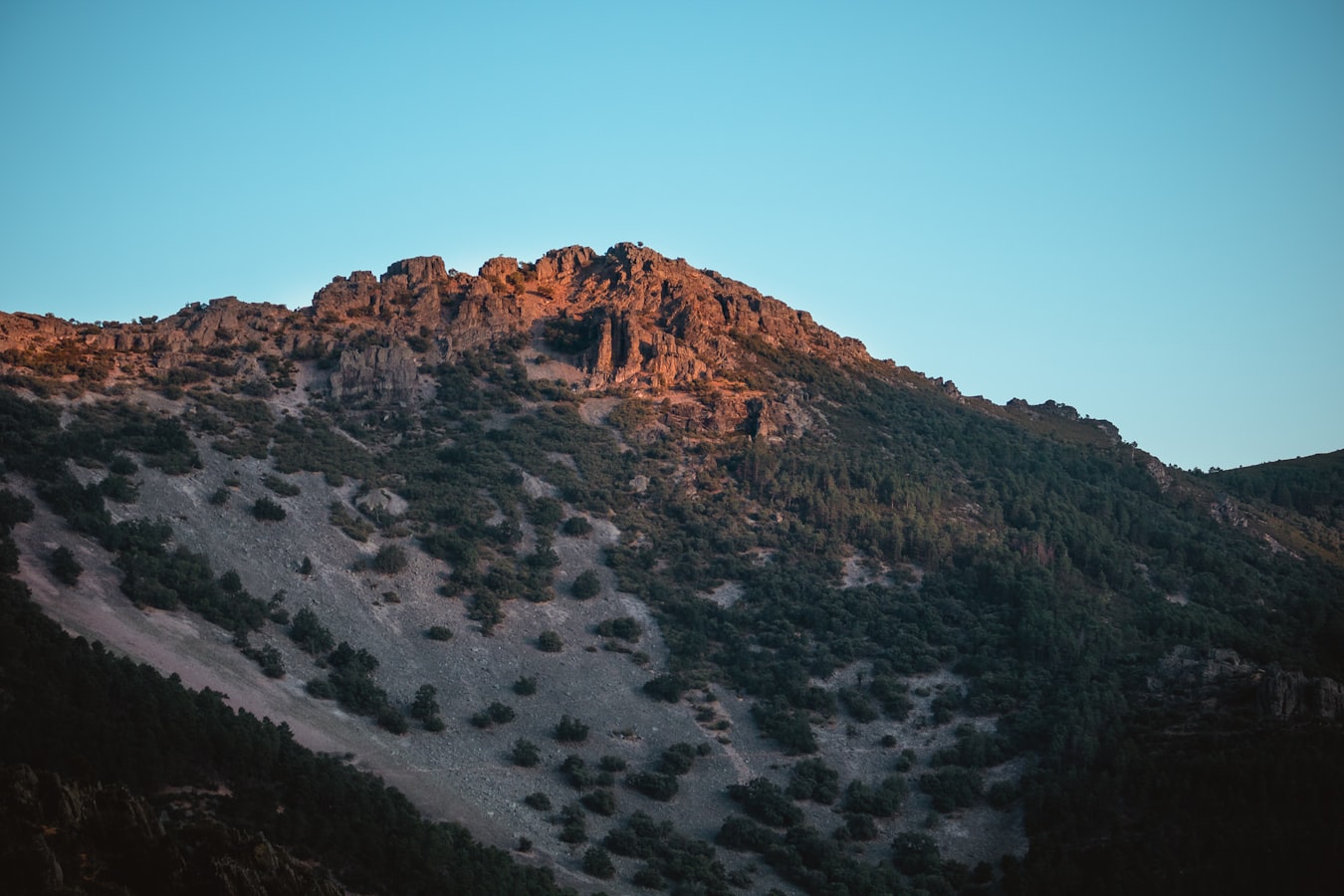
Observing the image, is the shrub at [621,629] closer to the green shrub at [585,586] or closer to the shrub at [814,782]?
the green shrub at [585,586]

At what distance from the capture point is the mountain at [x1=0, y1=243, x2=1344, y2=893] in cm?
5256

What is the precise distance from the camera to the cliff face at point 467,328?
95.1m

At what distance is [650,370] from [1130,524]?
40.8m

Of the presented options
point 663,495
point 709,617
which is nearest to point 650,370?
point 663,495

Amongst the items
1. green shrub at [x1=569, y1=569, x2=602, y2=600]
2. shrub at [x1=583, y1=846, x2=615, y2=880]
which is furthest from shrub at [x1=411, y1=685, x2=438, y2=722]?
green shrub at [x1=569, y1=569, x2=602, y2=600]

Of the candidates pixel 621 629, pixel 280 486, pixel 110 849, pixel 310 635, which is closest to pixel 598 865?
pixel 310 635

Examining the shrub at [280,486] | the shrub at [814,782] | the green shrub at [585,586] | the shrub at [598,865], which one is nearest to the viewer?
the shrub at [598,865]

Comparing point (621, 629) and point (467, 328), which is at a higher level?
point (467, 328)

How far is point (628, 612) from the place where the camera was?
81.5 metres

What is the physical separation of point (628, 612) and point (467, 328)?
39.1 metres

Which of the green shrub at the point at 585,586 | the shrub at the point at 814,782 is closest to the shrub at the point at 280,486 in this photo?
the green shrub at the point at 585,586

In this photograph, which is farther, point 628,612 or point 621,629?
point 628,612

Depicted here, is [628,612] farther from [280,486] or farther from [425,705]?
[280,486]

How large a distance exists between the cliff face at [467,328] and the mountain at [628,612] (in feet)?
1.46
